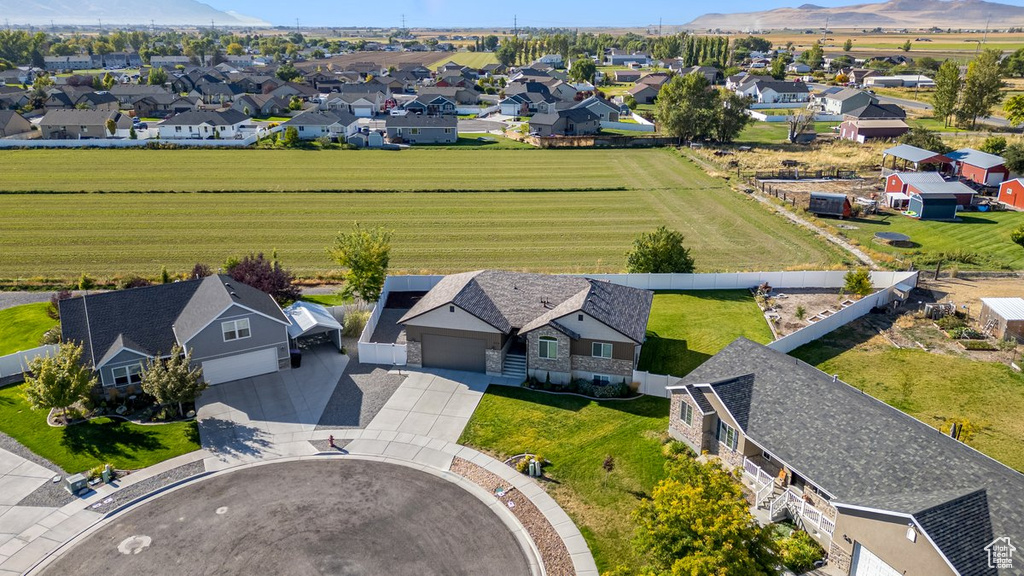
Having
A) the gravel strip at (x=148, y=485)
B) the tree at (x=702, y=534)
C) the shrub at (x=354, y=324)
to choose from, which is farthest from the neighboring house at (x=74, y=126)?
the tree at (x=702, y=534)

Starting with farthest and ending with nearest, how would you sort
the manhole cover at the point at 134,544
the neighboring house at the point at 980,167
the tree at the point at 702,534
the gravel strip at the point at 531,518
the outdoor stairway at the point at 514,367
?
the neighboring house at the point at 980,167, the outdoor stairway at the point at 514,367, the manhole cover at the point at 134,544, the gravel strip at the point at 531,518, the tree at the point at 702,534

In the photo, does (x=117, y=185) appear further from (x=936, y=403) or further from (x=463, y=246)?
(x=936, y=403)

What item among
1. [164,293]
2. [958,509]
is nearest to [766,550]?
[958,509]

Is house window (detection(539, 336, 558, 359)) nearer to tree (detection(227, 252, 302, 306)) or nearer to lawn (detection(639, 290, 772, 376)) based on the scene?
lawn (detection(639, 290, 772, 376))

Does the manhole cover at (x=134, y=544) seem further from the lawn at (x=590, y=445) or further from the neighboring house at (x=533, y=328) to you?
the neighboring house at (x=533, y=328)

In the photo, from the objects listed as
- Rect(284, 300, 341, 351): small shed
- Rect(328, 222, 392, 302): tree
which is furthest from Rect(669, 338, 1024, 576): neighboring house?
Rect(328, 222, 392, 302): tree

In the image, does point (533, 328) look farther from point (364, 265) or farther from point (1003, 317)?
point (1003, 317)

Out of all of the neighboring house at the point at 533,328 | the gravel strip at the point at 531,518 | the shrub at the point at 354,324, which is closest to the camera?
the gravel strip at the point at 531,518
